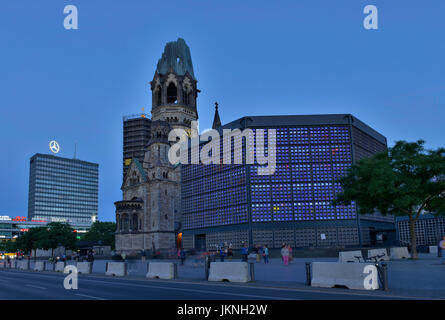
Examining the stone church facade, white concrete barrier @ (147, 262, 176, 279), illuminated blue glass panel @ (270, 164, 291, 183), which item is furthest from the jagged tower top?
white concrete barrier @ (147, 262, 176, 279)

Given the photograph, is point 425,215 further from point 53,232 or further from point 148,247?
point 53,232

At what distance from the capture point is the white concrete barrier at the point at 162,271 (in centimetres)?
2269

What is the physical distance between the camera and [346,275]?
48.3 ft

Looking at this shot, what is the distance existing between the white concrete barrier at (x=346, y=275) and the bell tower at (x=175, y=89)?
252ft

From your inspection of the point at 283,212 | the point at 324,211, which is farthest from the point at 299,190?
the point at 324,211

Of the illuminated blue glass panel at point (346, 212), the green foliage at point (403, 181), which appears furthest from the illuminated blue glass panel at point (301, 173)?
the green foliage at point (403, 181)

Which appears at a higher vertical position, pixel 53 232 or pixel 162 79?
pixel 162 79

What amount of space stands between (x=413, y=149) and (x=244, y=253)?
1560 centimetres

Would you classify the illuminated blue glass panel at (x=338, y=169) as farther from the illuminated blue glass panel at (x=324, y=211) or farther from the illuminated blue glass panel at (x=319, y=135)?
the illuminated blue glass panel at (x=324, y=211)

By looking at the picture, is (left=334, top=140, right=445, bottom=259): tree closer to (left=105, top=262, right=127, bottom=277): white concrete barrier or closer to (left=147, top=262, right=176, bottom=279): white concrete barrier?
(left=147, top=262, right=176, bottom=279): white concrete barrier

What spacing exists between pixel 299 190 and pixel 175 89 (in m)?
49.3

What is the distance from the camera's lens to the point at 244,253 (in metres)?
31.4

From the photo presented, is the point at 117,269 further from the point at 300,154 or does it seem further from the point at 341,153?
the point at 341,153
